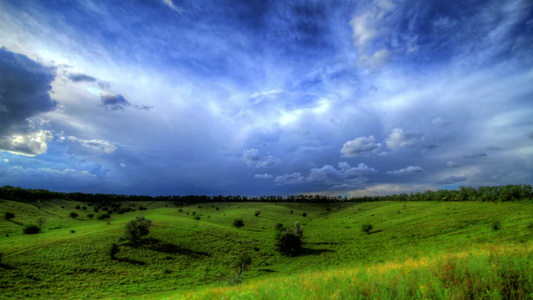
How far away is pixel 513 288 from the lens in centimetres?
781

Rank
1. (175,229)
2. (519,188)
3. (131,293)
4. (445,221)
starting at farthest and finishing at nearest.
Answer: (519,188) < (175,229) < (445,221) < (131,293)

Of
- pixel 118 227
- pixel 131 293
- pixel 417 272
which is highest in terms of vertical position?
pixel 417 272

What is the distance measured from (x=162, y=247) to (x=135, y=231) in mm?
7932

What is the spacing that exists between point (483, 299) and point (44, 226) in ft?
308

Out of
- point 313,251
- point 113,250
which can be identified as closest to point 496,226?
point 313,251

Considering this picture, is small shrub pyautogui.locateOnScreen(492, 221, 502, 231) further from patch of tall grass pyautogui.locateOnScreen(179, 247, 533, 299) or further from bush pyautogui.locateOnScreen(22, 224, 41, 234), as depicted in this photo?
bush pyautogui.locateOnScreen(22, 224, 41, 234)

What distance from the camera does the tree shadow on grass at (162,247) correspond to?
49.4 metres

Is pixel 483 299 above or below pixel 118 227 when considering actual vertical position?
above

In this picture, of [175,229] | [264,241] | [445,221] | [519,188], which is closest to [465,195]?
[519,188]

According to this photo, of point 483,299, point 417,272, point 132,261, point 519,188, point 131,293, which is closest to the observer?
point 483,299

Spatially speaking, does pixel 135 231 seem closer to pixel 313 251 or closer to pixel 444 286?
pixel 313 251

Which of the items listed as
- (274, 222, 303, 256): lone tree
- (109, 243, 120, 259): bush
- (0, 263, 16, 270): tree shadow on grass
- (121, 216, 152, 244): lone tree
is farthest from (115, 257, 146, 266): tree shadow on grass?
(274, 222, 303, 256): lone tree

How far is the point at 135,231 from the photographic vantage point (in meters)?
53.1

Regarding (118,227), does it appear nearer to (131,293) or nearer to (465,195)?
Result: (131,293)
